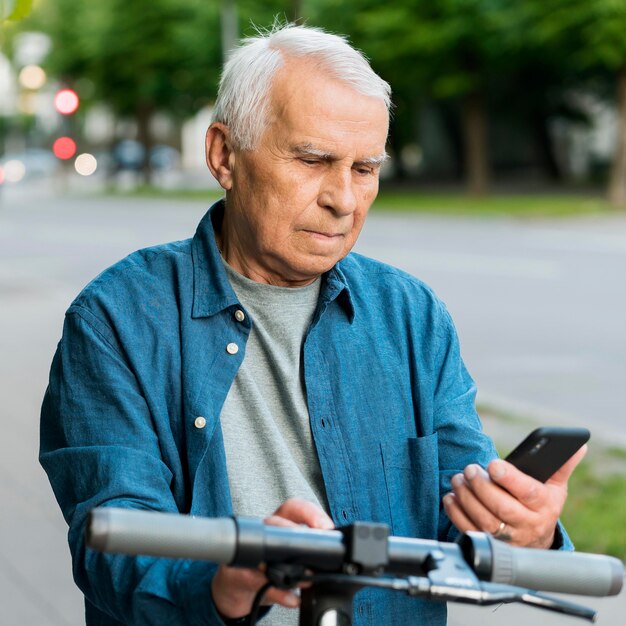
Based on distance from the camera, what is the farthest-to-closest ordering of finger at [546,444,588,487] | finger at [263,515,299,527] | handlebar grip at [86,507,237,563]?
finger at [546,444,588,487] < finger at [263,515,299,527] < handlebar grip at [86,507,237,563]

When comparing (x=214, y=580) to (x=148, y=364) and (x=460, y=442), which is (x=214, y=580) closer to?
(x=148, y=364)

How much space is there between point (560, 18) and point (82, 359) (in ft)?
95.9

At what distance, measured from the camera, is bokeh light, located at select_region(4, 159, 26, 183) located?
6044 centimetres

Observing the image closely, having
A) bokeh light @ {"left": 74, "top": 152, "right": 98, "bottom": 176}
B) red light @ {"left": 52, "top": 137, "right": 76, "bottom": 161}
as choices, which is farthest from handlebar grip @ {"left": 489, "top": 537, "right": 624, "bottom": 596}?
red light @ {"left": 52, "top": 137, "right": 76, "bottom": 161}

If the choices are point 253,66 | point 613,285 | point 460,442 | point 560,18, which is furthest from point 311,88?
point 560,18

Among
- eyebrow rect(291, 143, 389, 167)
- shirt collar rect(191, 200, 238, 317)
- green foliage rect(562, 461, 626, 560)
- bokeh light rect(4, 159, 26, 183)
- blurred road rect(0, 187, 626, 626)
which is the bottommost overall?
bokeh light rect(4, 159, 26, 183)

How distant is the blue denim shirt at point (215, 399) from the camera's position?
2.06 m

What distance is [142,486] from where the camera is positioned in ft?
6.51

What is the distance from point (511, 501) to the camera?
73.7 inches

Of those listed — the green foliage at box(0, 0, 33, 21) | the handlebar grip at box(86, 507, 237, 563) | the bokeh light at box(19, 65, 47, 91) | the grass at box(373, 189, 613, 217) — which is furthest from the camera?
the grass at box(373, 189, 613, 217)

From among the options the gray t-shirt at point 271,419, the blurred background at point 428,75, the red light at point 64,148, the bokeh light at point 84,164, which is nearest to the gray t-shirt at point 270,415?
the gray t-shirt at point 271,419

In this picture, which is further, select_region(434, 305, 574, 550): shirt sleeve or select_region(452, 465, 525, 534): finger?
select_region(434, 305, 574, 550): shirt sleeve

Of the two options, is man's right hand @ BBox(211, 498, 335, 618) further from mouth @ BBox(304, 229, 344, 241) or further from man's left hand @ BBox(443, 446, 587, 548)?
mouth @ BBox(304, 229, 344, 241)

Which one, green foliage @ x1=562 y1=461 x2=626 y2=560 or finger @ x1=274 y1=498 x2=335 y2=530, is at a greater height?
finger @ x1=274 y1=498 x2=335 y2=530
